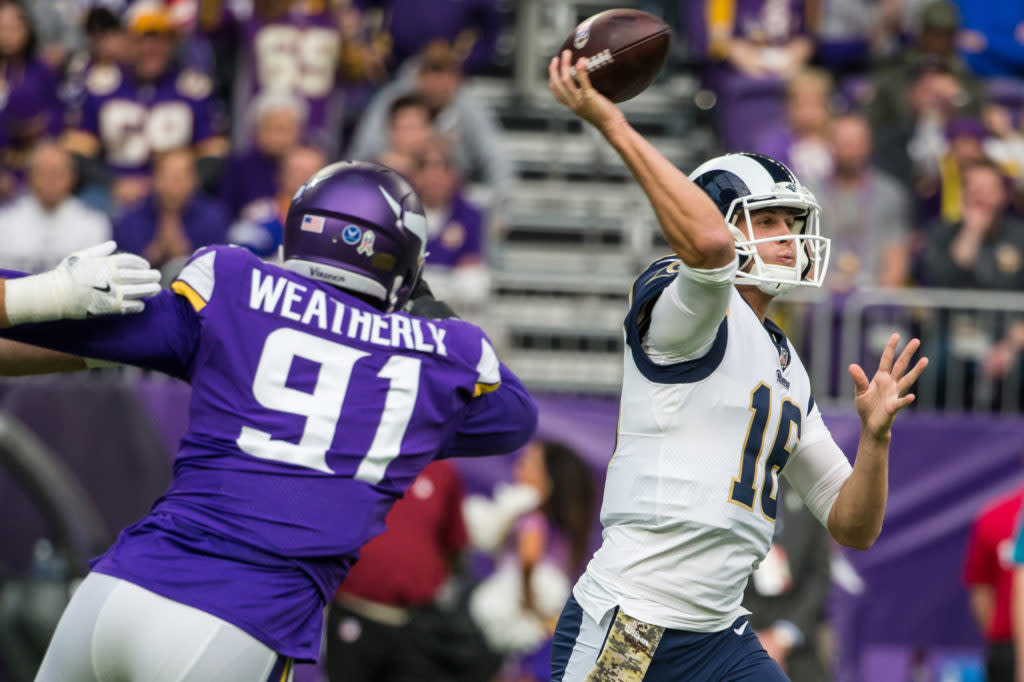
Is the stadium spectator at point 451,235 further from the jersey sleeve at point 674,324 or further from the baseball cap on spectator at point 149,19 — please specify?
the jersey sleeve at point 674,324

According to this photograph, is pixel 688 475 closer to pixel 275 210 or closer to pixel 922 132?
pixel 275 210

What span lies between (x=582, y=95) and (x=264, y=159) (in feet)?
20.2

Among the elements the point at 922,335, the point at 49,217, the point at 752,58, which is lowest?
the point at 922,335

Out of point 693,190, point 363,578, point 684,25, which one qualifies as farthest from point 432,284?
point 693,190

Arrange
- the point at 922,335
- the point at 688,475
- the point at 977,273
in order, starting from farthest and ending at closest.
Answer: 1. the point at 977,273
2. the point at 922,335
3. the point at 688,475

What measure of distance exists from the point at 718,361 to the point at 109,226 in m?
6.08

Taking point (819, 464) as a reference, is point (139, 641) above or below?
below

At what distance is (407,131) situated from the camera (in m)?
9.12

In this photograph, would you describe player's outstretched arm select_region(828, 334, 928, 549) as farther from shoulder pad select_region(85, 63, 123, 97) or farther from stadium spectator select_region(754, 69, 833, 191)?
shoulder pad select_region(85, 63, 123, 97)

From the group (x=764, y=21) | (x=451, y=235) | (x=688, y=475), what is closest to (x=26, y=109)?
(x=451, y=235)

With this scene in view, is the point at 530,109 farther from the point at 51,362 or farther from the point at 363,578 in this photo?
the point at 51,362

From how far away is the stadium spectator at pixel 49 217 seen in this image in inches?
358

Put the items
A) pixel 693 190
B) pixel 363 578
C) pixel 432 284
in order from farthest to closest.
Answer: pixel 432 284 → pixel 363 578 → pixel 693 190

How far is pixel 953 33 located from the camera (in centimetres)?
1067
